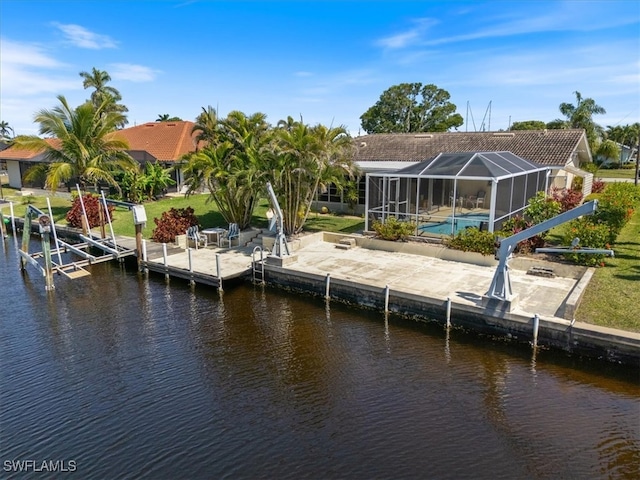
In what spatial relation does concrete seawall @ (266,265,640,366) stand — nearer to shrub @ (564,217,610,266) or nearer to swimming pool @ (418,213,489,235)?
shrub @ (564,217,610,266)

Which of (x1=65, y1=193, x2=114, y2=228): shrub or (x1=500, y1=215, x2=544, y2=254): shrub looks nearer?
(x1=500, y1=215, x2=544, y2=254): shrub

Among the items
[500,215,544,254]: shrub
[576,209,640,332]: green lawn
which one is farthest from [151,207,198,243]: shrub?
[576,209,640,332]: green lawn

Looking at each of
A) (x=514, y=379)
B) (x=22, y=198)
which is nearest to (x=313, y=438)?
(x=514, y=379)

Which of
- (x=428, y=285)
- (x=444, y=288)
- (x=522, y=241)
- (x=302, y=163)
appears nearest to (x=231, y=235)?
(x=302, y=163)

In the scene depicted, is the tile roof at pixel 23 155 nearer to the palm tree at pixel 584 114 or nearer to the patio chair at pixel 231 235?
the patio chair at pixel 231 235

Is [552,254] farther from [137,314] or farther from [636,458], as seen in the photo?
[137,314]

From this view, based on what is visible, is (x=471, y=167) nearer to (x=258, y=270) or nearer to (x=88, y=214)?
(x=258, y=270)

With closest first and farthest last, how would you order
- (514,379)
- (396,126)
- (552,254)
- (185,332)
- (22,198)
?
(514,379) → (185,332) → (552,254) → (22,198) → (396,126)
